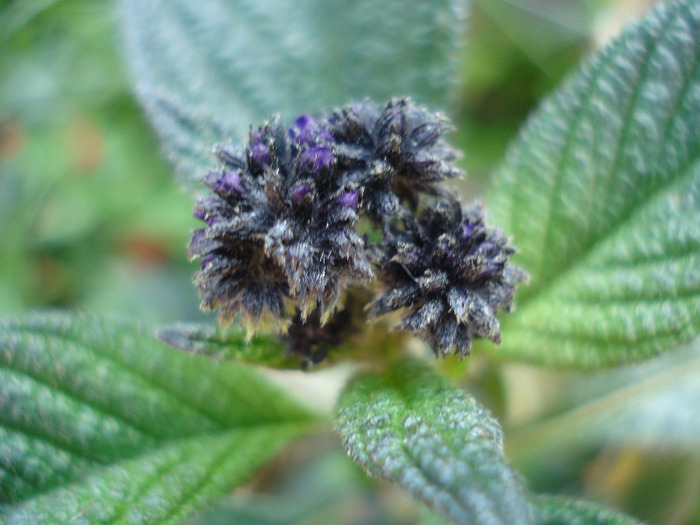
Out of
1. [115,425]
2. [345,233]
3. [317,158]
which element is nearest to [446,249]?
[345,233]

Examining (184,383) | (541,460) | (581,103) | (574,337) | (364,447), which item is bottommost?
(541,460)

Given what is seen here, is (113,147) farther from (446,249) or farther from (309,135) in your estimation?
(446,249)

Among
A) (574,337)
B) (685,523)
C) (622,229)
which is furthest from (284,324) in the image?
(685,523)

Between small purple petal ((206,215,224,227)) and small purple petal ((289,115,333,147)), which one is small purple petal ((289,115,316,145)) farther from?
small purple petal ((206,215,224,227))

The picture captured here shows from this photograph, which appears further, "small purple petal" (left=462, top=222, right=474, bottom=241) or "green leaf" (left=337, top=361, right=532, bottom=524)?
"small purple petal" (left=462, top=222, right=474, bottom=241)

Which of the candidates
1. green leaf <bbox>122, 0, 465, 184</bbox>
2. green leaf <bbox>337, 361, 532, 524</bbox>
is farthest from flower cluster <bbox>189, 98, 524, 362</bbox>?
green leaf <bbox>122, 0, 465, 184</bbox>

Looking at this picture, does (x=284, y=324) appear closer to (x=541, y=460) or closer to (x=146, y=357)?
(x=146, y=357)
